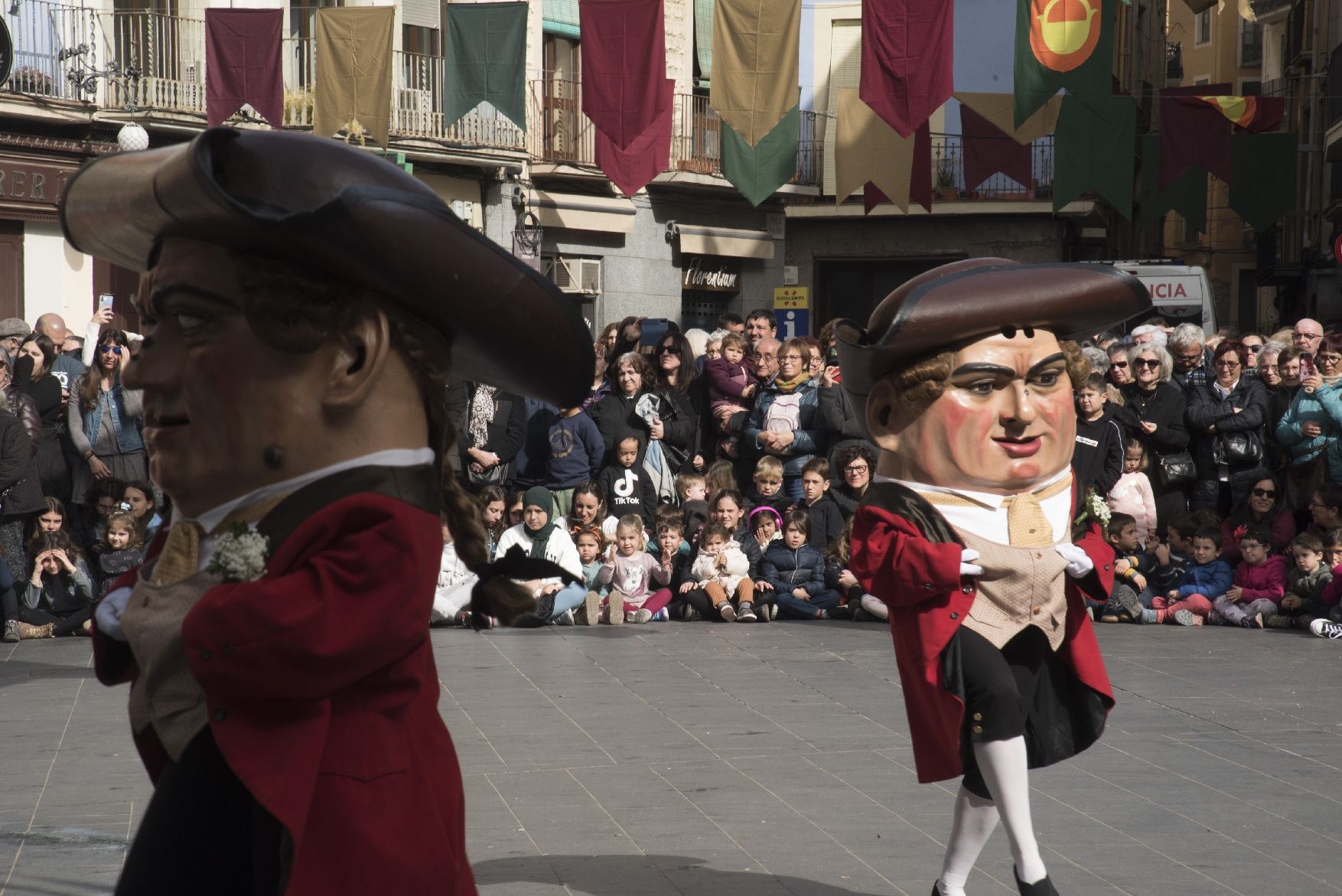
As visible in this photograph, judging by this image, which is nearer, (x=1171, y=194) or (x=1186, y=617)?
(x=1186, y=617)

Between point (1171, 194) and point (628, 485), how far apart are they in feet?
31.1

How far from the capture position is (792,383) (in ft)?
39.0

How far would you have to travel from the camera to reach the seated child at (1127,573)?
438 inches

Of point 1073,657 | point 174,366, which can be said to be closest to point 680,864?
point 1073,657

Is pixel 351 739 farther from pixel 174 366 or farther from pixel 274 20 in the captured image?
pixel 274 20

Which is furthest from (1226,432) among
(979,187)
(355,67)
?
(979,187)

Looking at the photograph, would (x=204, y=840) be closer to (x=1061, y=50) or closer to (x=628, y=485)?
(x=628, y=485)

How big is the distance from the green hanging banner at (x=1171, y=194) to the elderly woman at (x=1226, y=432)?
747cm

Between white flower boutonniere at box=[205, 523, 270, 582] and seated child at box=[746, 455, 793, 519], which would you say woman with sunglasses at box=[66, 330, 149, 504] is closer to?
seated child at box=[746, 455, 793, 519]

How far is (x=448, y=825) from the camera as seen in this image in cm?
309

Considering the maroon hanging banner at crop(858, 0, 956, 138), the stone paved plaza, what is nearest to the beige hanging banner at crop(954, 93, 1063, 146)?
the maroon hanging banner at crop(858, 0, 956, 138)

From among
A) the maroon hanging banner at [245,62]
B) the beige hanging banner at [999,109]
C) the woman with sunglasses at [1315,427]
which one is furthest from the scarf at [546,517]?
the beige hanging banner at [999,109]

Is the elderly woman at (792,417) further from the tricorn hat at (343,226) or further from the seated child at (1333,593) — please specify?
the tricorn hat at (343,226)

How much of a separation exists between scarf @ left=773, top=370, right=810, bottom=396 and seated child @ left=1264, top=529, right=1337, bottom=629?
3368 millimetres
